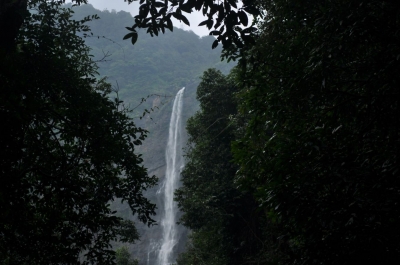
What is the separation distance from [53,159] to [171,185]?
3265cm

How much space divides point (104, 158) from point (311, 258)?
2.73m

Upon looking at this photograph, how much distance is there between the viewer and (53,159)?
380 cm

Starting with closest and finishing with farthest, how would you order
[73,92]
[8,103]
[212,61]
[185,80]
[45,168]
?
1. [8,103]
2. [45,168]
3. [73,92]
4. [185,80]
5. [212,61]

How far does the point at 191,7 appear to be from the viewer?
2.90m

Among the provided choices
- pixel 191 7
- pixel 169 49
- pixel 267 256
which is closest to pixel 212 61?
pixel 169 49

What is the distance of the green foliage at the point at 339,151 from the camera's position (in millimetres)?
2394

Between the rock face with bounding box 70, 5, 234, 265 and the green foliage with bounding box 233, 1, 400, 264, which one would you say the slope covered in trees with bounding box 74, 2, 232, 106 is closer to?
the rock face with bounding box 70, 5, 234, 265

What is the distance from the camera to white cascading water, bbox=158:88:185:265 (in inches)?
1237

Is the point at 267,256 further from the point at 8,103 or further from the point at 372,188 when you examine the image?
the point at 8,103

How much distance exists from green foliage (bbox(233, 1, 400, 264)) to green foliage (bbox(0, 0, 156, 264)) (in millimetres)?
1818

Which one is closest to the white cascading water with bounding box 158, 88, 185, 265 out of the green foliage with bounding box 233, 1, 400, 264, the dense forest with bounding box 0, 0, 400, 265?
the dense forest with bounding box 0, 0, 400, 265

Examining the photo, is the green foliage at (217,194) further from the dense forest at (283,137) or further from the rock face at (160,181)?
the rock face at (160,181)

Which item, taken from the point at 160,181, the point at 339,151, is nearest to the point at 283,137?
the point at 339,151

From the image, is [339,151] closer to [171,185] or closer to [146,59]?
[171,185]
